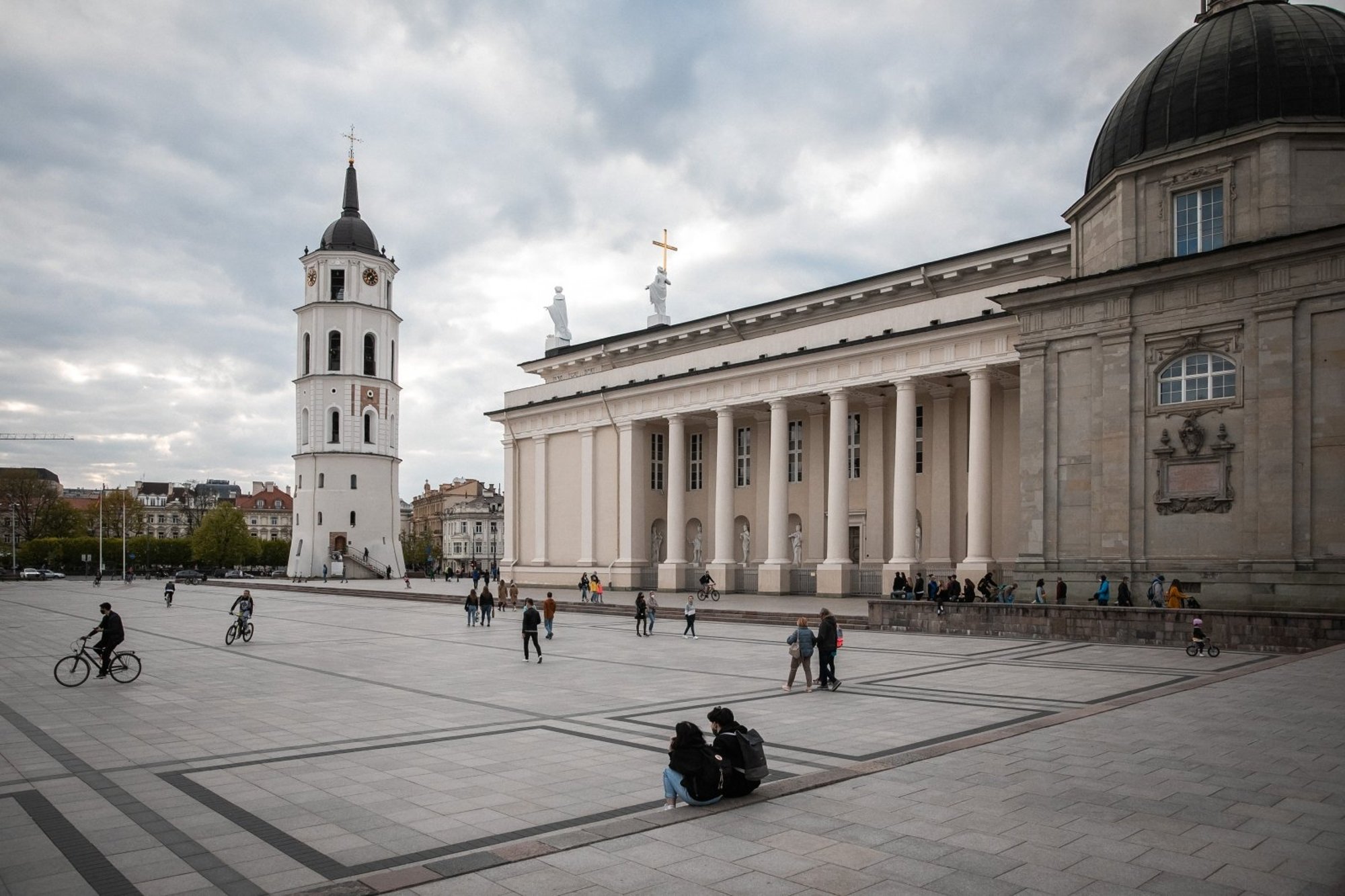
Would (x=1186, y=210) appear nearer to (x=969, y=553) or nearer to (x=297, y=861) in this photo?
(x=969, y=553)

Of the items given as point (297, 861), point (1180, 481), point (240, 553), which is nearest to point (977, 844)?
point (297, 861)

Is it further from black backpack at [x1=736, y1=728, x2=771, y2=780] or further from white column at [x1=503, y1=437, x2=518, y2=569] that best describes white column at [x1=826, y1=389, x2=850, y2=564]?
black backpack at [x1=736, y1=728, x2=771, y2=780]

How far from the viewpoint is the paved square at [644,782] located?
291 inches

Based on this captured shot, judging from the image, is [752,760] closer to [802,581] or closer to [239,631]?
[239,631]

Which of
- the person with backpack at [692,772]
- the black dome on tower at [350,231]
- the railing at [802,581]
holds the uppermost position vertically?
the black dome on tower at [350,231]

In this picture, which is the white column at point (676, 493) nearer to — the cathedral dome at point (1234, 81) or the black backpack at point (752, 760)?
the cathedral dome at point (1234, 81)

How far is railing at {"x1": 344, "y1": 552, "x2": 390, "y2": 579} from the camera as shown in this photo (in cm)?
8231

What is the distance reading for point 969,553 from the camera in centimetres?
3719

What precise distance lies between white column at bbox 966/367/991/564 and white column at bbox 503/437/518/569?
32509 millimetres

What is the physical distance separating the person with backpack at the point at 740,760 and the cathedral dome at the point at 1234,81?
2834 cm

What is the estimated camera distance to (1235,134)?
2898 centimetres

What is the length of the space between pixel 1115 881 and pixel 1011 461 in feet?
114

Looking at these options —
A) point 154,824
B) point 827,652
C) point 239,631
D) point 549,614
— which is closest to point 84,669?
point 239,631

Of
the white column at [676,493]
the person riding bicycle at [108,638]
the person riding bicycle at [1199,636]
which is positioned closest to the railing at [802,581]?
the white column at [676,493]
